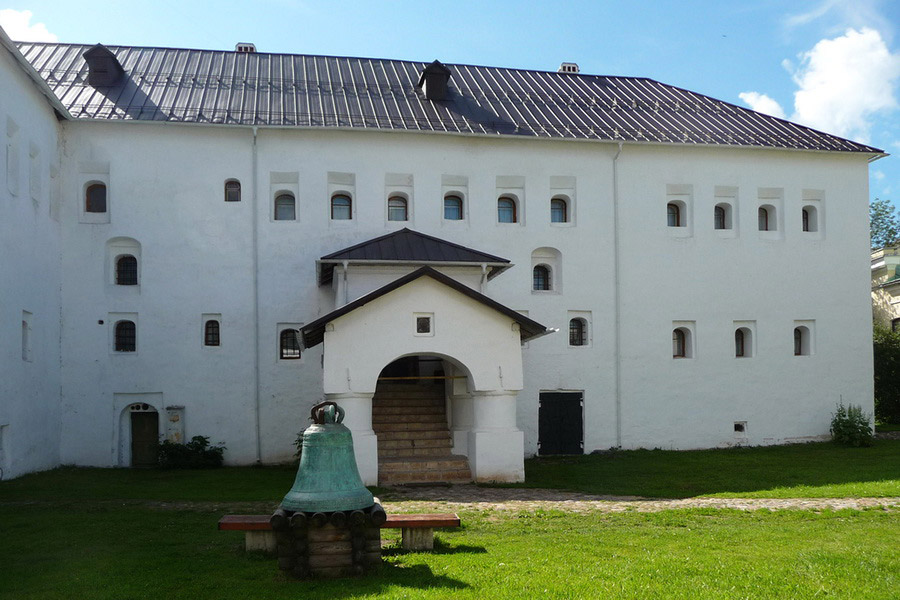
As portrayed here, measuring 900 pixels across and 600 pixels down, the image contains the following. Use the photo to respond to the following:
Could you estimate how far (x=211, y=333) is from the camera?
918 inches

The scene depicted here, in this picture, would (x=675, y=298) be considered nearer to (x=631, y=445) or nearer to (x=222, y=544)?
(x=631, y=445)

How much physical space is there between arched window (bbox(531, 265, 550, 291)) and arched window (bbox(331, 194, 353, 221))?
5.88 meters

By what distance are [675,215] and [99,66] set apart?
18108 millimetres

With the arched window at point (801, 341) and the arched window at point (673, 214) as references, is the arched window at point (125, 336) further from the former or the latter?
the arched window at point (801, 341)

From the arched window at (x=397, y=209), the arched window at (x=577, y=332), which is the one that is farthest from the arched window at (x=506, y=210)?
the arched window at (x=577, y=332)

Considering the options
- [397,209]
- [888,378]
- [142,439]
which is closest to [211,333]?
[142,439]

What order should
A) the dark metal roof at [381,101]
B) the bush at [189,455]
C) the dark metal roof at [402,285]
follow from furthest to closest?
the dark metal roof at [381,101] → the bush at [189,455] → the dark metal roof at [402,285]

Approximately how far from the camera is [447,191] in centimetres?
2459

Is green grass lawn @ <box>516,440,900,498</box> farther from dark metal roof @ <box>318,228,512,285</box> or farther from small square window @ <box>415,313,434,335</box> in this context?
dark metal roof @ <box>318,228,512,285</box>

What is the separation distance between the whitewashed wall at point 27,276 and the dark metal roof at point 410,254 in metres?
7.02

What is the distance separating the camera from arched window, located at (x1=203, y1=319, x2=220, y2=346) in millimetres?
23219

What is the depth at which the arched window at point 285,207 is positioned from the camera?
24.0 m

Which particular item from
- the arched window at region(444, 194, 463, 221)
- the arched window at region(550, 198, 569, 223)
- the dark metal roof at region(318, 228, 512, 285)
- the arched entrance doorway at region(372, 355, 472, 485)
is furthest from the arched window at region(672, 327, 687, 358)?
the arched window at region(444, 194, 463, 221)

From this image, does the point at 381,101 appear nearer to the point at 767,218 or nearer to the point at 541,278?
the point at 541,278
